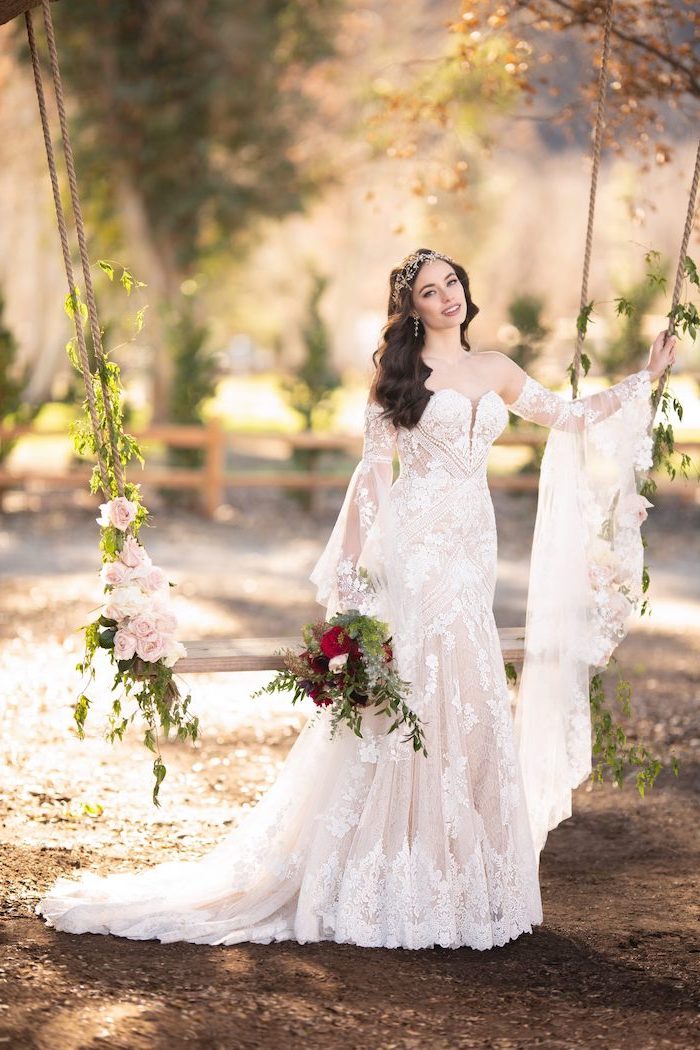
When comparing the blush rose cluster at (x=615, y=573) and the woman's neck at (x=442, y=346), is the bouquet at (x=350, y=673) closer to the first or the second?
the blush rose cluster at (x=615, y=573)

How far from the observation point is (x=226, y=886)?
14.1 ft

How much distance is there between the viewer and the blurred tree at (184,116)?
17.3 metres

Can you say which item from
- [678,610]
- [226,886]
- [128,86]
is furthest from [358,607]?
[128,86]

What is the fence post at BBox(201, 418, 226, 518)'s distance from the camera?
48.5 ft

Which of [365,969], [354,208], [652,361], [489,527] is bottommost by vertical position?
[365,969]

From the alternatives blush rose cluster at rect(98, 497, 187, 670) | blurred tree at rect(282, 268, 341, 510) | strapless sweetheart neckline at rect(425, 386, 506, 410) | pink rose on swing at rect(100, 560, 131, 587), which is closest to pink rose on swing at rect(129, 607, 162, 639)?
blush rose cluster at rect(98, 497, 187, 670)

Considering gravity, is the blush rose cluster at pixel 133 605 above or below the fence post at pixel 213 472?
below

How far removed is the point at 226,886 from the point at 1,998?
3.05 ft

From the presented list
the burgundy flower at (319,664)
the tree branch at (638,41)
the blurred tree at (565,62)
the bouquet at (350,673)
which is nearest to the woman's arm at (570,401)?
the bouquet at (350,673)

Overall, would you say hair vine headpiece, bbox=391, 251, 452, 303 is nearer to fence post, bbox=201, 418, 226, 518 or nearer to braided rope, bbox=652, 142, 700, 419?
braided rope, bbox=652, 142, 700, 419

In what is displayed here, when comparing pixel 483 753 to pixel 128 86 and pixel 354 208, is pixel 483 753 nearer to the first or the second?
pixel 128 86

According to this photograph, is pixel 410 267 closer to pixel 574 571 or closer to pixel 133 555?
pixel 574 571

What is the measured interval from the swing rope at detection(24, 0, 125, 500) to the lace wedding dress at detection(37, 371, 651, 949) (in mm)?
779

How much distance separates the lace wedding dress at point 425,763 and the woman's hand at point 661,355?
0.19 feet
